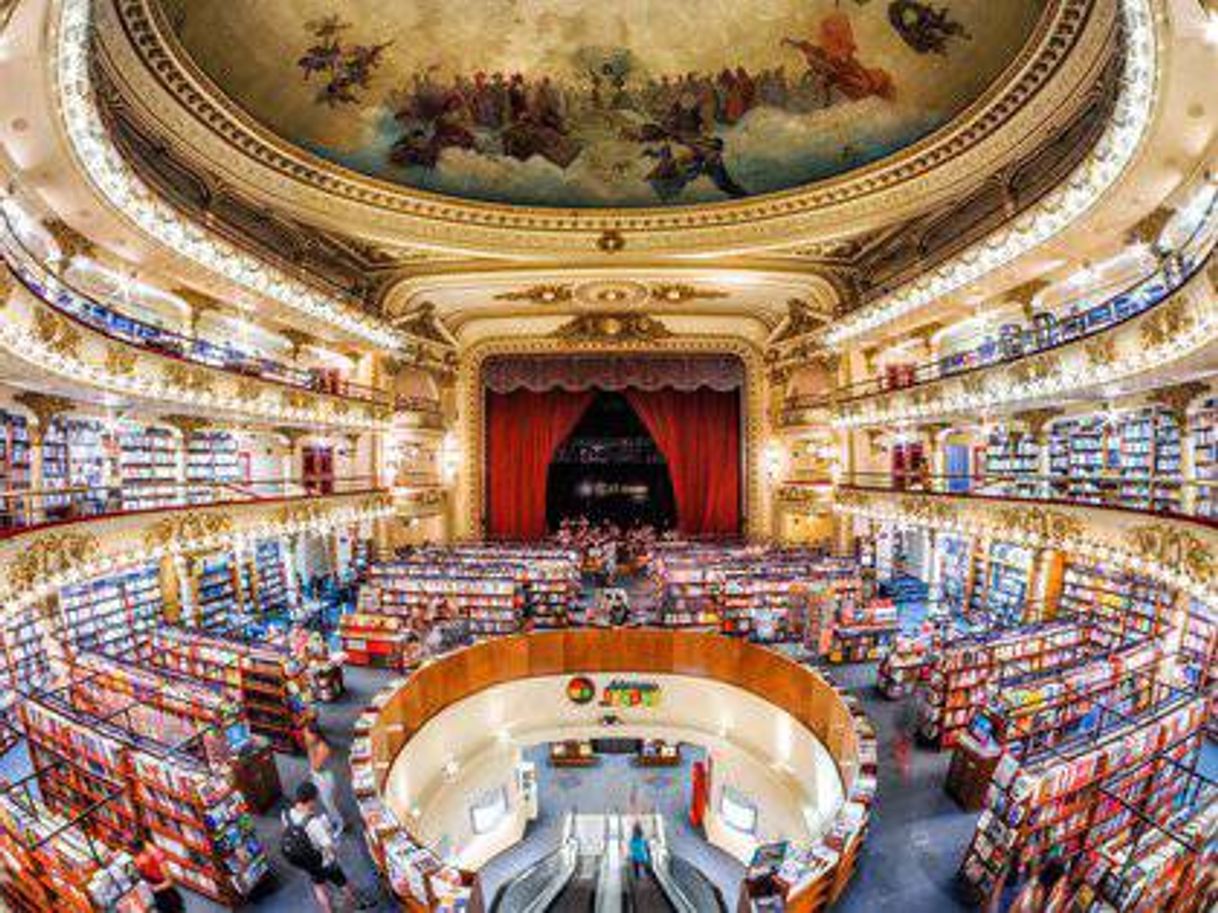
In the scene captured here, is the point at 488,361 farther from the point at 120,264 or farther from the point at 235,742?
the point at 235,742

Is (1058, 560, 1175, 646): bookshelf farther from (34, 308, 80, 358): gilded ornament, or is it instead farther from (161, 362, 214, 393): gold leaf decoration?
(161, 362, 214, 393): gold leaf decoration

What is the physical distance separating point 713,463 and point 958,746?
12564 millimetres

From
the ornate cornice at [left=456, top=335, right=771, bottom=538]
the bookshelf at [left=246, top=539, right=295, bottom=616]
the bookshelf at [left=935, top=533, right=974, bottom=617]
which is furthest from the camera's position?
the ornate cornice at [left=456, top=335, right=771, bottom=538]

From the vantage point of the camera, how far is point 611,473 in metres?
19.9

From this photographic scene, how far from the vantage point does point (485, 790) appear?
31.9 feet

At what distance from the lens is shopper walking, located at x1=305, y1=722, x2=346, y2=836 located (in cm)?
606

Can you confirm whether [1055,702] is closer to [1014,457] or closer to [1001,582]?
[1001,582]

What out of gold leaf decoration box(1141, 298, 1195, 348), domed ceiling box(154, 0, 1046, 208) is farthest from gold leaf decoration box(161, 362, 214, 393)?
gold leaf decoration box(1141, 298, 1195, 348)

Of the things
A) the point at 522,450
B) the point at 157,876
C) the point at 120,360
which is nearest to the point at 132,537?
the point at 120,360

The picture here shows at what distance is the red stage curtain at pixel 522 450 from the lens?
1850 cm

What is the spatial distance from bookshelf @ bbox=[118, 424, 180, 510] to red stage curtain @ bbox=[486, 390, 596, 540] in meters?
8.63

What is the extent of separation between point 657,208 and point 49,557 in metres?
11.2

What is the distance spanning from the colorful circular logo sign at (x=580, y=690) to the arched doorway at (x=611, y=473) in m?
8.84

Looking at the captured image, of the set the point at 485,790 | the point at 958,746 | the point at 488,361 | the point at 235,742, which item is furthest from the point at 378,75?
the point at 958,746
